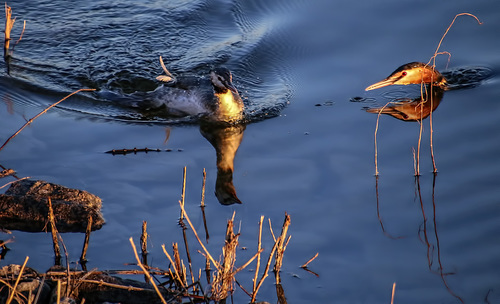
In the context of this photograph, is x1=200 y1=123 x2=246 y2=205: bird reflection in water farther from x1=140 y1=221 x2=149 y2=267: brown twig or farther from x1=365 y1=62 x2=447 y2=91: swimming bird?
x1=365 y1=62 x2=447 y2=91: swimming bird

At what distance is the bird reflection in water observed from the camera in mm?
6629

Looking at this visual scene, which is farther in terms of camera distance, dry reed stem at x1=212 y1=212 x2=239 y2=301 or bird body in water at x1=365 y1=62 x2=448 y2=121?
bird body in water at x1=365 y1=62 x2=448 y2=121

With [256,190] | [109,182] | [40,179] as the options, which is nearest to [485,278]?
[256,190]

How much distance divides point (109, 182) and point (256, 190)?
1.42 metres

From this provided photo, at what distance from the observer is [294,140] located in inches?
308

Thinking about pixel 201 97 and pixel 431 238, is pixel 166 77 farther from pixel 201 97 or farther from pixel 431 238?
pixel 431 238

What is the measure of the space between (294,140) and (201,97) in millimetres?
1901

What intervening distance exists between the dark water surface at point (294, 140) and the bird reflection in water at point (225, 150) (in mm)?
96

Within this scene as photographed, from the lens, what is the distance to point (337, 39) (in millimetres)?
10266

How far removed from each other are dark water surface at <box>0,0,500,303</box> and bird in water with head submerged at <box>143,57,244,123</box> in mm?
320

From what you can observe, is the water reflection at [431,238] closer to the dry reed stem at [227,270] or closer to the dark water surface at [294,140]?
the dark water surface at [294,140]

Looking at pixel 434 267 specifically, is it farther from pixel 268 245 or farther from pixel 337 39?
pixel 337 39

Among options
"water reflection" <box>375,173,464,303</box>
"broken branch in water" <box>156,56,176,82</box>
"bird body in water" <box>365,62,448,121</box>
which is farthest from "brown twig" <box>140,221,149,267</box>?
"broken branch in water" <box>156,56,176,82</box>

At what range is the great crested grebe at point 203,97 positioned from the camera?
Result: 888cm
